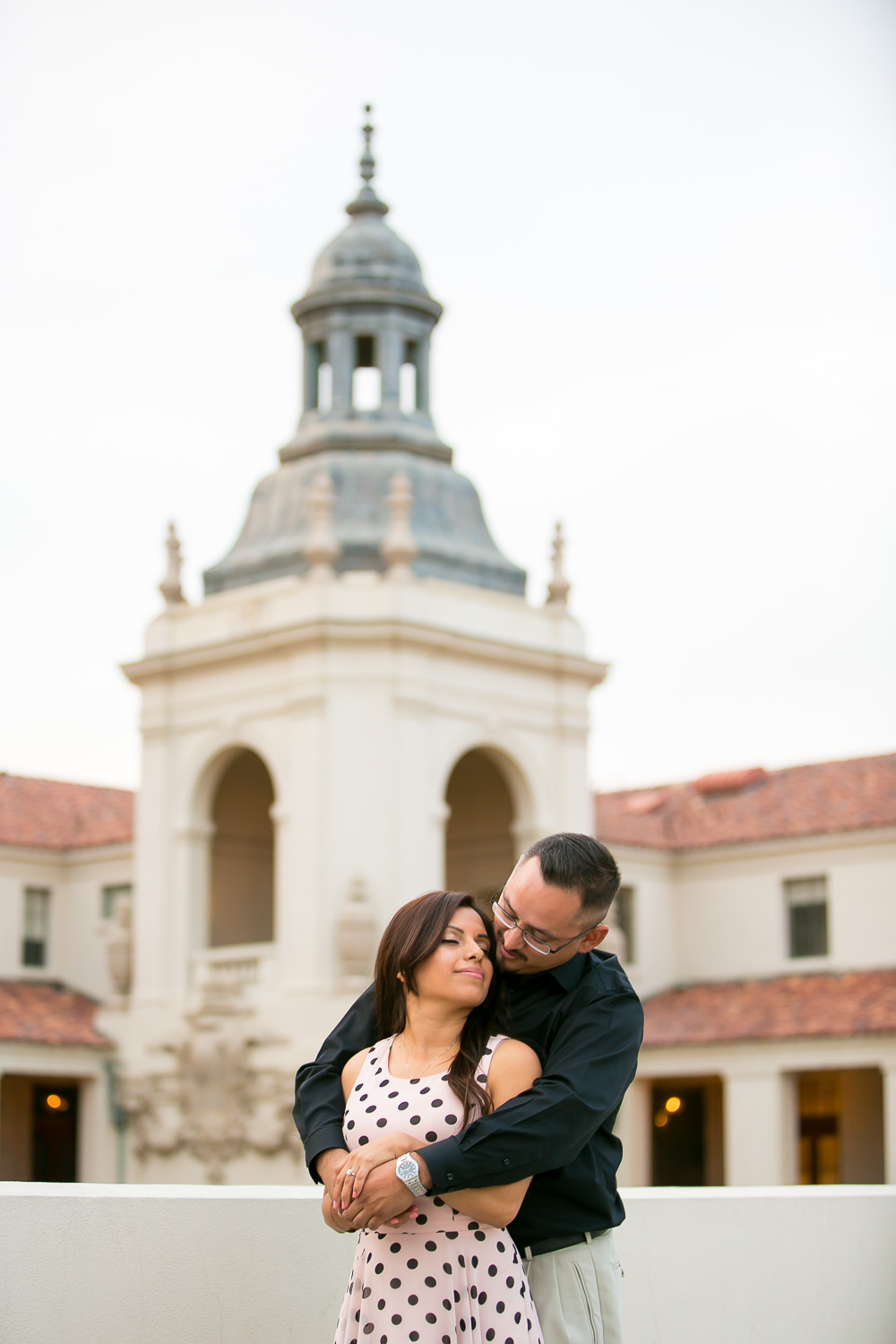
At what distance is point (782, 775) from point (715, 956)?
3.35 meters

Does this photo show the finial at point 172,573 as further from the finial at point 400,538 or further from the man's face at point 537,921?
the man's face at point 537,921

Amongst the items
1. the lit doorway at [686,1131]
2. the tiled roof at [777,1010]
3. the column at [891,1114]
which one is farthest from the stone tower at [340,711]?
the column at [891,1114]

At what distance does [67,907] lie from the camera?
32.6m

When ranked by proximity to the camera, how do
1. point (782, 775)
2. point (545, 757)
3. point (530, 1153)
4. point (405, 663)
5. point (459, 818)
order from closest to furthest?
point (530, 1153) → point (405, 663) → point (545, 757) → point (459, 818) → point (782, 775)

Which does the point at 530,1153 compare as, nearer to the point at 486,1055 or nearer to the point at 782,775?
the point at 486,1055

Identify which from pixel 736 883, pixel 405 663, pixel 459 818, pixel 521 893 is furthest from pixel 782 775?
pixel 521 893

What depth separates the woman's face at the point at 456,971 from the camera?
4.72 metres

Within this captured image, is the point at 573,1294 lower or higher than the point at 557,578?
lower

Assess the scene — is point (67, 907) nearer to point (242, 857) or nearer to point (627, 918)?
point (242, 857)

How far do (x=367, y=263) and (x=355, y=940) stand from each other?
1045cm

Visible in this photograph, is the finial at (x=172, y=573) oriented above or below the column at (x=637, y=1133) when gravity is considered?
above

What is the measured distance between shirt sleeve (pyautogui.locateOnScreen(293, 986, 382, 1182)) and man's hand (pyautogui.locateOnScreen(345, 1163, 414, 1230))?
24 centimetres

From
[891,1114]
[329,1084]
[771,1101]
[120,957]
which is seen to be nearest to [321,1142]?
[329,1084]

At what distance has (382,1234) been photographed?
466 cm
